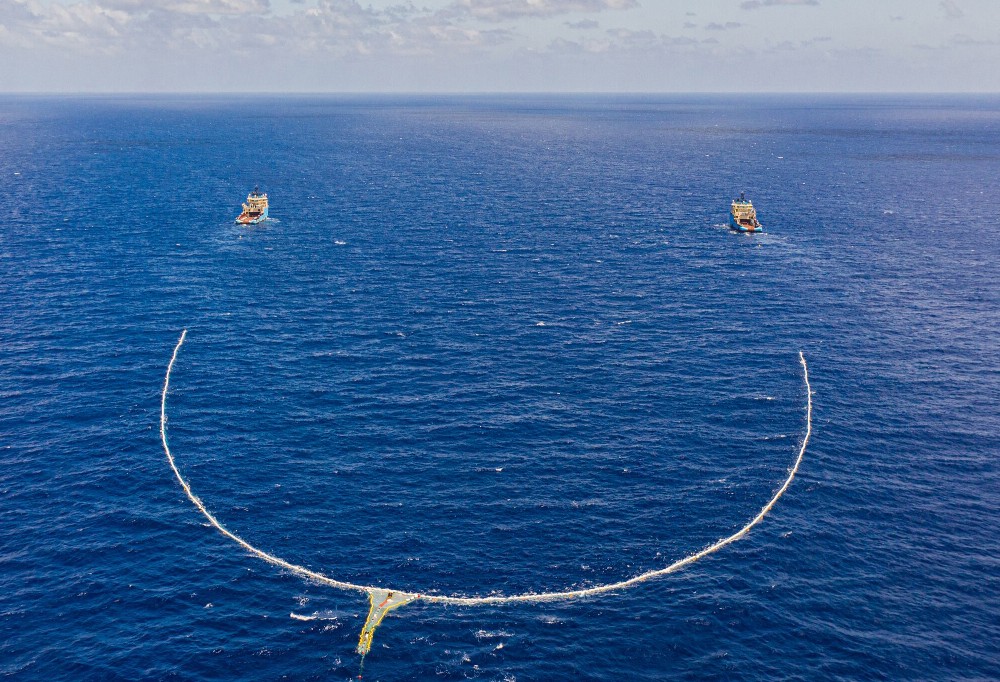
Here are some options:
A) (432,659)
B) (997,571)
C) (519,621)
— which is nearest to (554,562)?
(519,621)

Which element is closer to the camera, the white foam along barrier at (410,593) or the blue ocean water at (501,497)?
the blue ocean water at (501,497)

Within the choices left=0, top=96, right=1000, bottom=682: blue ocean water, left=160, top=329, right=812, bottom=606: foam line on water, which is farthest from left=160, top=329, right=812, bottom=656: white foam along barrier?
left=0, top=96, right=1000, bottom=682: blue ocean water

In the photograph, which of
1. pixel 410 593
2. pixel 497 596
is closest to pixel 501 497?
pixel 497 596

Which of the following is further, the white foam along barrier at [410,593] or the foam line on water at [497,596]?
the foam line on water at [497,596]

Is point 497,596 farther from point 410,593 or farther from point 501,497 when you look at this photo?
point 501,497

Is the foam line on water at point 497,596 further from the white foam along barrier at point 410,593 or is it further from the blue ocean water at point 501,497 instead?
the blue ocean water at point 501,497

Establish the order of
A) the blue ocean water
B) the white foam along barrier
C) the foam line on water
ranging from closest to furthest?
the blue ocean water, the white foam along barrier, the foam line on water

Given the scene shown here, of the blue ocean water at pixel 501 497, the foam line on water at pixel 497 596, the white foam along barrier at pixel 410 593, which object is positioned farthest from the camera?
the foam line on water at pixel 497 596

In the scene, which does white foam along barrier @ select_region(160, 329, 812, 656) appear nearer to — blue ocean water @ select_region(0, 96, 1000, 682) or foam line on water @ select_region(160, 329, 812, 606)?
foam line on water @ select_region(160, 329, 812, 606)

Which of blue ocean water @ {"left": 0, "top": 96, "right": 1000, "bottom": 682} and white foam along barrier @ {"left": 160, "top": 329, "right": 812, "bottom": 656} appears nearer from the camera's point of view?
blue ocean water @ {"left": 0, "top": 96, "right": 1000, "bottom": 682}

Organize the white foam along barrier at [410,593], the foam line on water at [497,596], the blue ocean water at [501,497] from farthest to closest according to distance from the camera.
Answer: the foam line on water at [497,596], the white foam along barrier at [410,593], the blue ocean water at [501,497]

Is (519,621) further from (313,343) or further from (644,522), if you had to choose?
(313,343)

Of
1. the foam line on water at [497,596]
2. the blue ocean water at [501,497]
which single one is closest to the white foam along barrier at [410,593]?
the foam line on water at [497,596]
